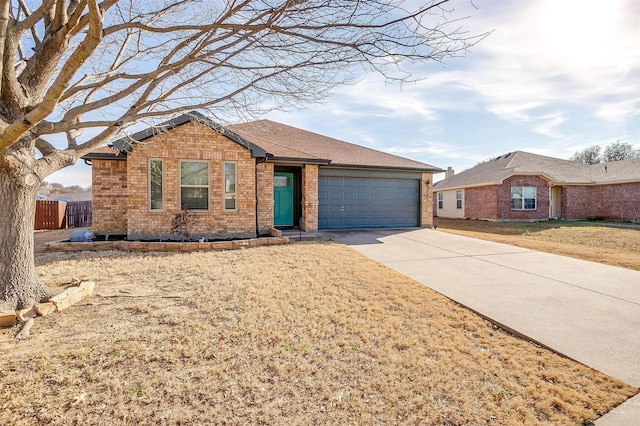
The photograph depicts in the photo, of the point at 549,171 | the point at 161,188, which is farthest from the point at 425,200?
the point at 549,171

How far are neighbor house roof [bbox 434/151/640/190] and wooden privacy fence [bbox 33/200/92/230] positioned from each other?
24.2 meters

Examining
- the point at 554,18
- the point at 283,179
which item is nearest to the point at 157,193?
the point at 283,179

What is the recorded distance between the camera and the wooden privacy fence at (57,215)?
13.7 metres

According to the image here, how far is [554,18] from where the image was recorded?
454cm

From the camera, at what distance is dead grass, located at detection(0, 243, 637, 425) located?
224 cm

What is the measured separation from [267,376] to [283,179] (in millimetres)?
9806

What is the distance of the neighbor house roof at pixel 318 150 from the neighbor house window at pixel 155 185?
2.57 metres

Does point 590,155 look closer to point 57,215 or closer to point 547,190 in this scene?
point 547,190

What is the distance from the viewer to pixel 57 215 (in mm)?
14047

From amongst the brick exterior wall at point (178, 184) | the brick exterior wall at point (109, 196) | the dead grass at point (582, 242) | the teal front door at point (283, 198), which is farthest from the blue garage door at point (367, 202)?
the brick exterior wall at point (109, 196)

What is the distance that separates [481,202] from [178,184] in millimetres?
19203

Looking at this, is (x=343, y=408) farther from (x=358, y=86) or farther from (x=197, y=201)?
(x=197, y=201)

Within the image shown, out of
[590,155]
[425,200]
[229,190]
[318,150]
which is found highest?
[590,155]

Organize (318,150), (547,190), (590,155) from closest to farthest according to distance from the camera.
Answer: (318,150), (547,190), (590,155)
